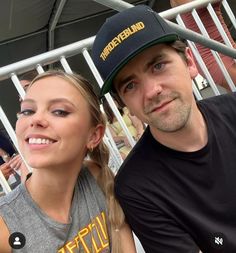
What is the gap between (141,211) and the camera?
1426 millimetres

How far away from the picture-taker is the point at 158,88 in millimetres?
1359

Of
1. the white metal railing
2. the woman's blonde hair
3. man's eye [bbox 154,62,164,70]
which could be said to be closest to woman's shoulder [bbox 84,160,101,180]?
the woman's blonde hair

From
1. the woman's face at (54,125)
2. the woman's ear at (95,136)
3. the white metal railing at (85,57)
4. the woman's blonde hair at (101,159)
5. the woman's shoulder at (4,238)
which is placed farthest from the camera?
the white metal railing at (85,57)

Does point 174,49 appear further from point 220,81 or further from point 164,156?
point 220,81

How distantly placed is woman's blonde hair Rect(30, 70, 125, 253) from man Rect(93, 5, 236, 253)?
0.14 feet

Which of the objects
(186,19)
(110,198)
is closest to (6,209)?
(110,198)

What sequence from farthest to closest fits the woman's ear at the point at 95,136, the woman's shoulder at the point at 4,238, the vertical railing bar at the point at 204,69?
the vertical railing bar at the point at 204,69 < the woman's ear at the point at 95,136 < the woman's shoulder at the point at 4,238

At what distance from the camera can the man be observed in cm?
136

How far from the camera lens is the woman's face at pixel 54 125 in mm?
1341

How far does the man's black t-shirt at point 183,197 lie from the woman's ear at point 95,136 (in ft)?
0.58

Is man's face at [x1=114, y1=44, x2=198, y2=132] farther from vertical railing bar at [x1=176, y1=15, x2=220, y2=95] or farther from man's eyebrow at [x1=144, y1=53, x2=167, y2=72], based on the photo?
vertical railing bar at [x1=176, y1=15, x2=220, y2=95]

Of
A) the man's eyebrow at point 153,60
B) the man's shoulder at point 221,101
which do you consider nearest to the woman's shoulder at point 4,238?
the man's eyebrow at point 153,60

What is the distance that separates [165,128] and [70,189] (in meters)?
0.44

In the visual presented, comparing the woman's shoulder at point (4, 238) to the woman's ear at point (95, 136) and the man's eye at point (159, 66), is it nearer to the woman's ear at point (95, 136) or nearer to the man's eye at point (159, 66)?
the woman's ear at point (95, 136)
